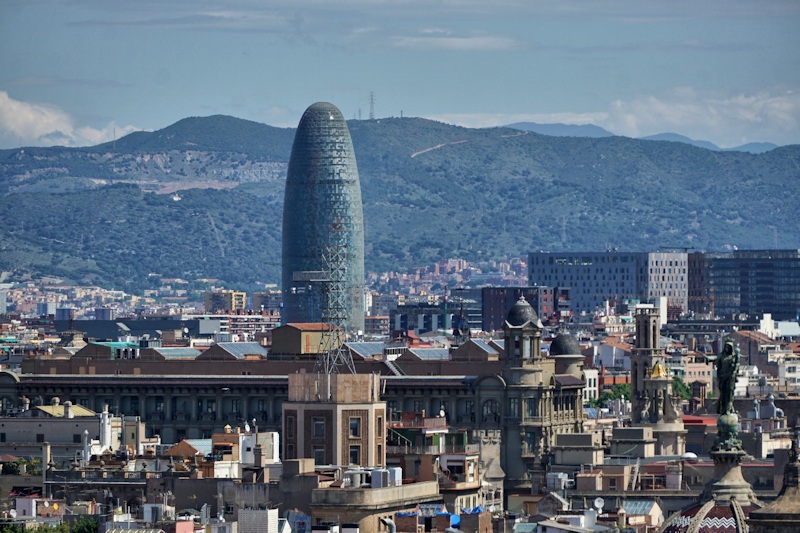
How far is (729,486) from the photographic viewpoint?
54.5m

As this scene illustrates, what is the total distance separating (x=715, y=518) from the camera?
53188 mm

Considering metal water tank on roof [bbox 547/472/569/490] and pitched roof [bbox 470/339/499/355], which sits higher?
pitched roof [bbox 470/339/499/355]

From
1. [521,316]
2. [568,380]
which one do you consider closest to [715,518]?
[521,316]

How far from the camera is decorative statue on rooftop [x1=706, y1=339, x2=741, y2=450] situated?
178 ft

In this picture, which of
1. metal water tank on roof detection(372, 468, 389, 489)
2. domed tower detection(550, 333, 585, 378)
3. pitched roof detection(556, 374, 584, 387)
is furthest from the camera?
domed tower detection(550, 333, 585, 378)

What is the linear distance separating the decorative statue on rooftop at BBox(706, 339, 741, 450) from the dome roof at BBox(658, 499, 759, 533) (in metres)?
1.13

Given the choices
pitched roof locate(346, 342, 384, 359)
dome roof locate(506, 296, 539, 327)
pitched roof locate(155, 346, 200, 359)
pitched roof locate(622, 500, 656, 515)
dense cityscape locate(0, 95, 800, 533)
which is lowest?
pitched roof locate(622, 500, 656, 515)

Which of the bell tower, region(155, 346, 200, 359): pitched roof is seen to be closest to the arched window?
the bell tower

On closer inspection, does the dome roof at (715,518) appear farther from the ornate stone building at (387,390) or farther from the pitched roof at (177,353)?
the pitched roof at (177,353)

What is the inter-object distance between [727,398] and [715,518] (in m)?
2.61

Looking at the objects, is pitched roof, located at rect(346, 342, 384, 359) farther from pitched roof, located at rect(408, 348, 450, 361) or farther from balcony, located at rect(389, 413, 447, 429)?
balcony, located at rect(389, 413, 447, 429)

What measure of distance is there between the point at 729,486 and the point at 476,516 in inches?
1040

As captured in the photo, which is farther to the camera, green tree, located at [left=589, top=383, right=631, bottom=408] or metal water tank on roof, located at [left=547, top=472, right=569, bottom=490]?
green tree, located at [left=589, top=383, right=631, bottom=408]

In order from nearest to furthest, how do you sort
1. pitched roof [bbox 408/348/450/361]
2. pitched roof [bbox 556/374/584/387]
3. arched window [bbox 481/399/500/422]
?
1. arched window [bbox 481/399/500/422]
2. pitched roof [bbox 556/374/584/387]
3. pitched roof [bbox 408/348/450/361]
